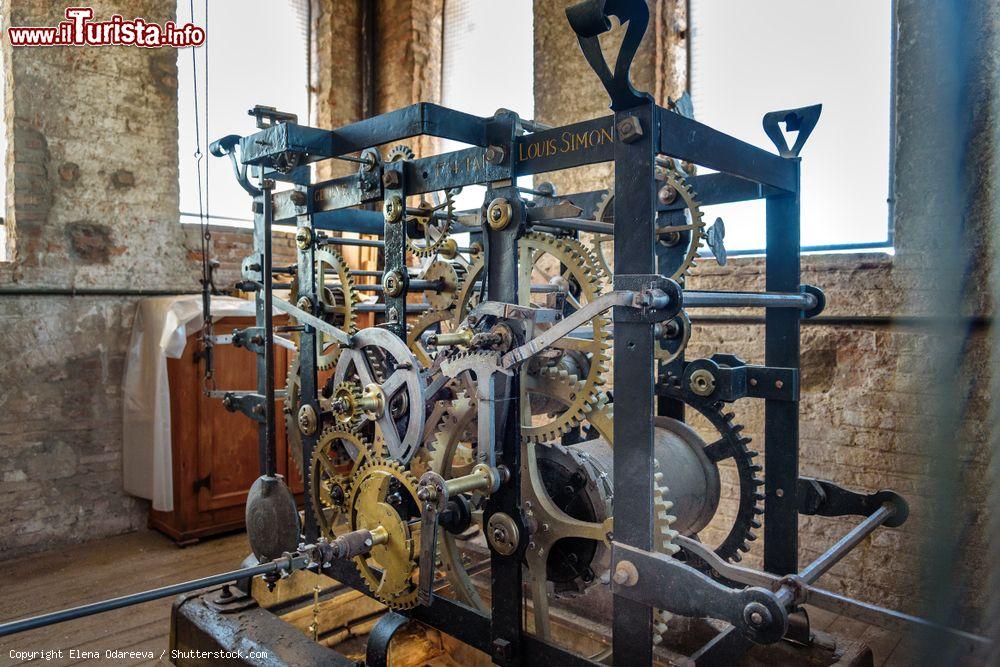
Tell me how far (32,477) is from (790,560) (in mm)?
4437

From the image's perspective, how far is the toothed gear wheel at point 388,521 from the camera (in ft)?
6.82

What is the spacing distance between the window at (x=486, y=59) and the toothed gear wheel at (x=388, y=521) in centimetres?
339

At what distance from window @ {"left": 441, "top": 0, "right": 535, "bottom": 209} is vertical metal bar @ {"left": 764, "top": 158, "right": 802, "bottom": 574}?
2.86 metres

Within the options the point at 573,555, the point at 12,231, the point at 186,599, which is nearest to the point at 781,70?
the point at 573,555

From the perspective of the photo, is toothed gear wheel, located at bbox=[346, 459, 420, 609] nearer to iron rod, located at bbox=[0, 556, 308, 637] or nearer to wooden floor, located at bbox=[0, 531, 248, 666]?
iron rod, located at bbox=[0, 556, 308, 637]

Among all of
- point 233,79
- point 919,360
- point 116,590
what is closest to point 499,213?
point 919,360

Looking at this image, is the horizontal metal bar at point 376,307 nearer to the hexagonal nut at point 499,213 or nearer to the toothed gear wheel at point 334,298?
the toothed gear wheel at point 334,298

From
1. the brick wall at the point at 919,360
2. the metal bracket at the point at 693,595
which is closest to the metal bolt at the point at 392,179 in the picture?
the metal bracket at the point at 693,595

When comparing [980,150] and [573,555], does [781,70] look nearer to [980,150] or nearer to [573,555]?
[980,150]

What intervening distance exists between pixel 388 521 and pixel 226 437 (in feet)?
9.47

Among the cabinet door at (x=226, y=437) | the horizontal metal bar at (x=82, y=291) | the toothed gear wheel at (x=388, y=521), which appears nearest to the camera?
the toothed gear wheel at (x=388, y=521)

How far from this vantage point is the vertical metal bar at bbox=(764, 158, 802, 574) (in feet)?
7.56

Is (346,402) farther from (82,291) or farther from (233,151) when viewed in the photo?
(82,291)

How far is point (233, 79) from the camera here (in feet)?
18.6
